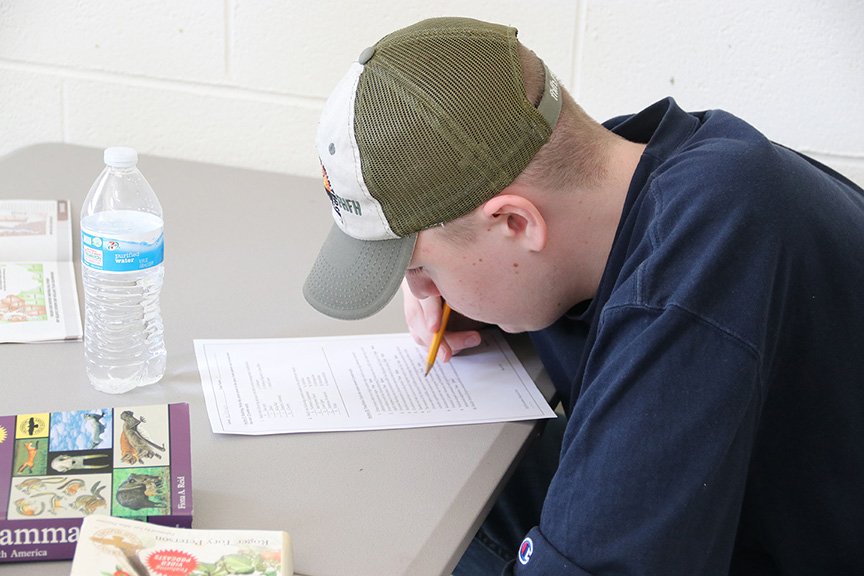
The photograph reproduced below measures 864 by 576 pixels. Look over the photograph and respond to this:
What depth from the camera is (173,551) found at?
0.80 m

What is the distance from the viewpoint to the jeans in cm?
135

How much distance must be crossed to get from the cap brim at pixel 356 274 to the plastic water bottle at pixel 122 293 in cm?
20

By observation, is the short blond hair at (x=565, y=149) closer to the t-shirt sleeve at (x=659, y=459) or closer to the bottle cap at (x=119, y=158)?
the t-shirt sleeve at (x=659, y=459)

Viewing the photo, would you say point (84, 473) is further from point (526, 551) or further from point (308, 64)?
point (308, 64)

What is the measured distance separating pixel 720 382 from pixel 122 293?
2.49 ft

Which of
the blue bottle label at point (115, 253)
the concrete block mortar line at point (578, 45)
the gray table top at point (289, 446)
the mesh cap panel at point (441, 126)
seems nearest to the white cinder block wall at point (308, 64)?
the concrete block mortar line at point (578, 45)

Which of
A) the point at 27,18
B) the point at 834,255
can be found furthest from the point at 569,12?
the point at 27,18

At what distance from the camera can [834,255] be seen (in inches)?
37.3

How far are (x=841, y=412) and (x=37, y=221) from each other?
1.17m

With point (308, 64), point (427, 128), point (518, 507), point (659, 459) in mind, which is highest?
point (427, 128)

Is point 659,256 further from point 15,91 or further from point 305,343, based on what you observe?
point 15,91

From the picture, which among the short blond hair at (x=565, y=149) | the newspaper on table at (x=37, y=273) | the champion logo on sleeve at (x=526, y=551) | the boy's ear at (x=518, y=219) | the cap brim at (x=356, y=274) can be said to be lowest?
the champion logo on sleeve at (x=526, y=551)

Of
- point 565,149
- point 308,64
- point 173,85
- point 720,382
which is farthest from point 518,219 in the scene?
point 173,85

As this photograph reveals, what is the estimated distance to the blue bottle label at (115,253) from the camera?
3.53 feet
